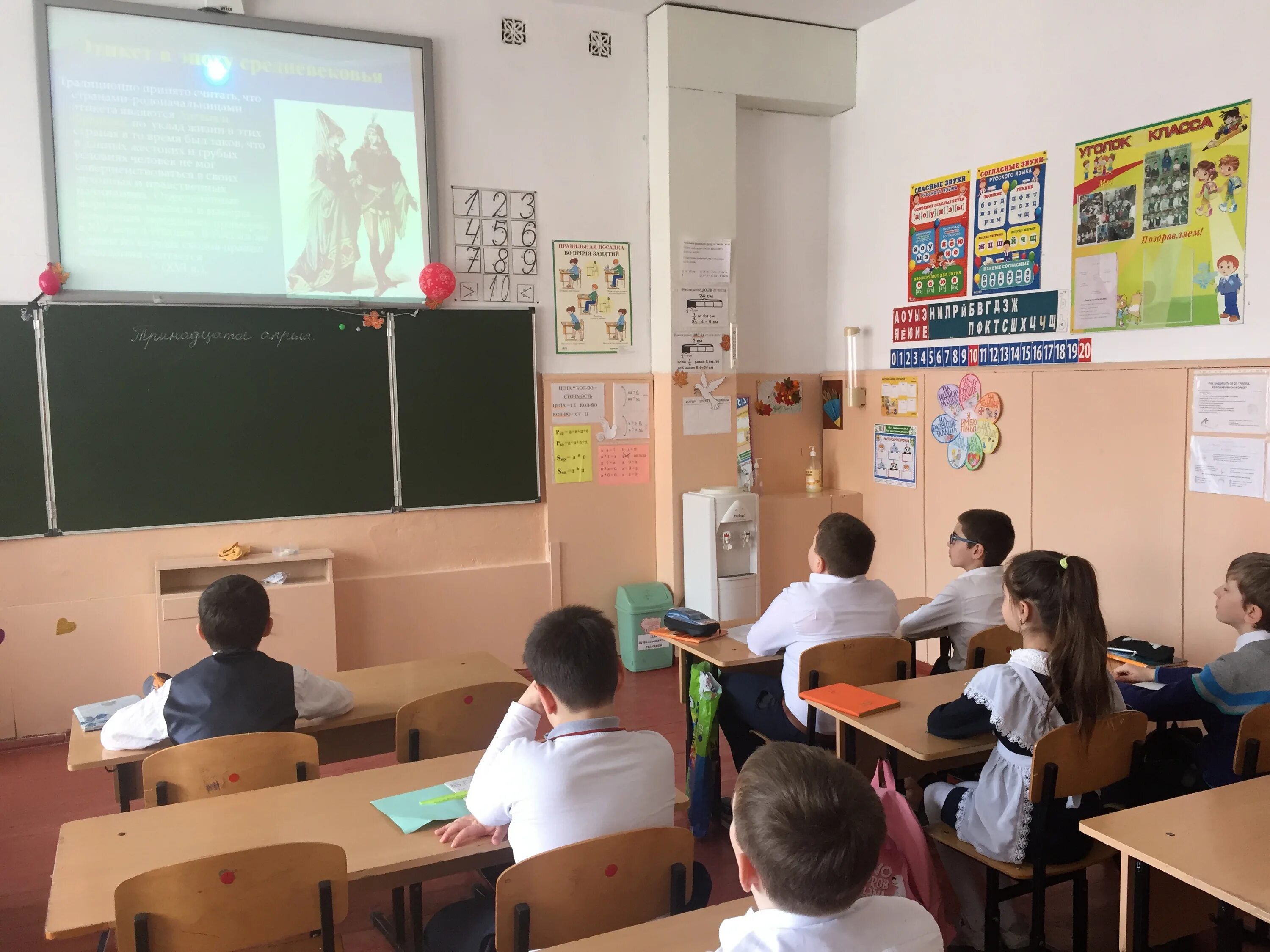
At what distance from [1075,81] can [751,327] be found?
82.3 inches

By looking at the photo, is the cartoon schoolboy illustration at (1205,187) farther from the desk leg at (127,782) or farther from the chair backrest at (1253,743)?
the desk leg at (127,782)

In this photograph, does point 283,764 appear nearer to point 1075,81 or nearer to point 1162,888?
point 1162,888

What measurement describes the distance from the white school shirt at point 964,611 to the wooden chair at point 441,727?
4.72 ft

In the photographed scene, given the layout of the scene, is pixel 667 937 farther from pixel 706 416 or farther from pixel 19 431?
pixel 706 416

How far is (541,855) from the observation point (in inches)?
63.9

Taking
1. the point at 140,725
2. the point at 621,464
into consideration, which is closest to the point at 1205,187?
the point at 621,464

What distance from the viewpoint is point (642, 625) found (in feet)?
17.2

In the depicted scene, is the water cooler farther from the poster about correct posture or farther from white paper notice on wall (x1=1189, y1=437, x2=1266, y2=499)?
white paper notice on wall (x1=1189, y1=437, x2=1266, y2=499)

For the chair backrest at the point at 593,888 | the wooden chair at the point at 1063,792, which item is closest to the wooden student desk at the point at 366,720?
the chair backrest at the point at 593,888

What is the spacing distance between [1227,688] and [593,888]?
71.4 inches

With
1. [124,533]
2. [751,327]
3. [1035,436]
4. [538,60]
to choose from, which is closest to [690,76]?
[538,60]

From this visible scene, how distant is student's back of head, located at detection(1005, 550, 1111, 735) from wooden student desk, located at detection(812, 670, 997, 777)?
0.24 meters

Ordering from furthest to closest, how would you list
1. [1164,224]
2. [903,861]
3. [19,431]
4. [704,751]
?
[19,431], [1164,224], [704,751], [903,861]

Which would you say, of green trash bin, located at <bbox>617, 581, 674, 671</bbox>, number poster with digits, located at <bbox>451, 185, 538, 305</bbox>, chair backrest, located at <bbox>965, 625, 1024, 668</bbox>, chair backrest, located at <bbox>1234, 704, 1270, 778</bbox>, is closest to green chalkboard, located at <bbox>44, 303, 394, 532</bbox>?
number poster with digits, located at <bbox>451, 185, 538, 305</bbox>
